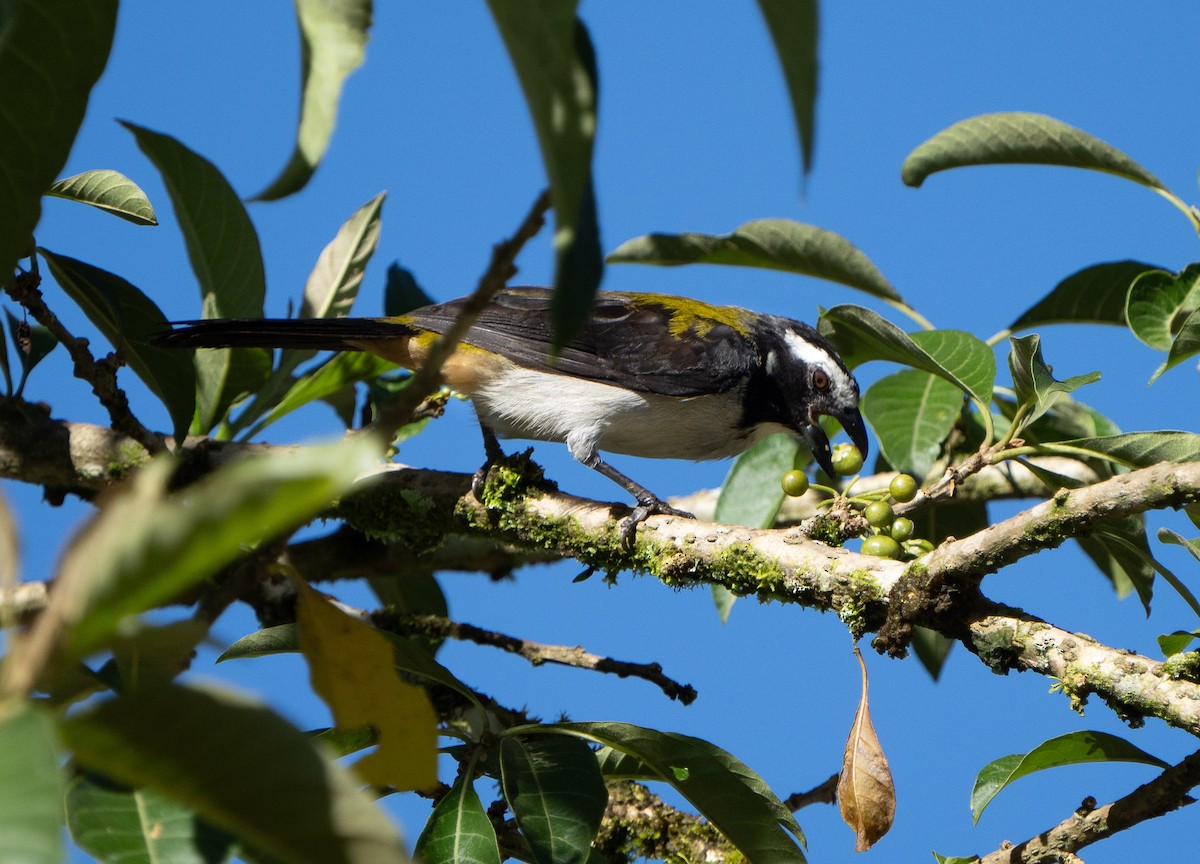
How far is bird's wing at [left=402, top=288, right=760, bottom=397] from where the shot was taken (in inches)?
212

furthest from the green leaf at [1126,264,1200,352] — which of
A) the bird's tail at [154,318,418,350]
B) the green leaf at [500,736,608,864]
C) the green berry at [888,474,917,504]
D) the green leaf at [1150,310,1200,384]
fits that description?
the bird's tail at [154,318,418,350]

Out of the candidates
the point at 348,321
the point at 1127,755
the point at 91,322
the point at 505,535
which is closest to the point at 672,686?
the point at 505,535

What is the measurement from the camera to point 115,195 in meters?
3.22

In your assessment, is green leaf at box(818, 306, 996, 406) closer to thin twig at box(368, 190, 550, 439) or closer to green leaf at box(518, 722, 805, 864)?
green leaf at box(518, 722, 805, 864)

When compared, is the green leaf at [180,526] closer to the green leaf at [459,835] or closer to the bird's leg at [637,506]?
the green leaf at [459,835]

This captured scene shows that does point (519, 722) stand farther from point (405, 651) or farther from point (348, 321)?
point (348, 321)

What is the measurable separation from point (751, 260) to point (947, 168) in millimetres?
863

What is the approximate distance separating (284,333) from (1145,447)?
10.9 ft

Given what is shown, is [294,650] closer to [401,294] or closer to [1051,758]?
[1051,758]

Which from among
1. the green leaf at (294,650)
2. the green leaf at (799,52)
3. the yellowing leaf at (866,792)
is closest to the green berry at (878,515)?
the yellowing leaf at (866,792)

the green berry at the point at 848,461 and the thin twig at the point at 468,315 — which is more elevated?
the green berry at the point at 848,461

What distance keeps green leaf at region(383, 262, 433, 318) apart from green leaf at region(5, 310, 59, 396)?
5.20 ft

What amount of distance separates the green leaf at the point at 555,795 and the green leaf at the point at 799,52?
1.87 metres

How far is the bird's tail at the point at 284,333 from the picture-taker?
4242mm
